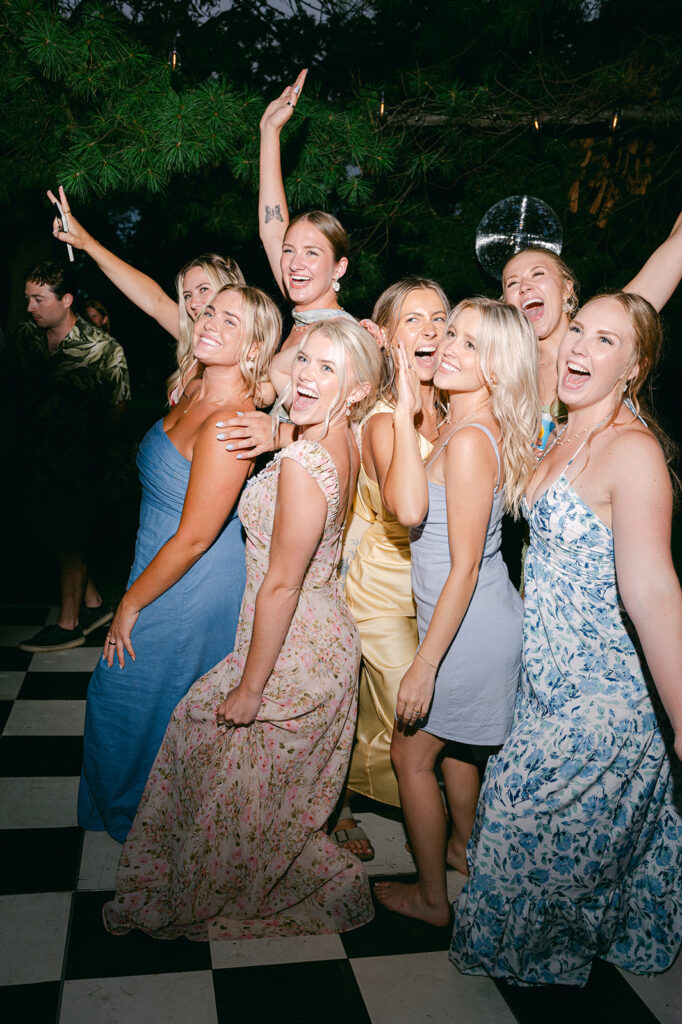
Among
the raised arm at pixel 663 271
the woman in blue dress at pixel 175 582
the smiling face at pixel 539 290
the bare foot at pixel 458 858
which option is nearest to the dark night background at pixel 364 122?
the raised arm at pixel 663 271

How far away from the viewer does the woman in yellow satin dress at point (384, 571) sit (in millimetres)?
2047

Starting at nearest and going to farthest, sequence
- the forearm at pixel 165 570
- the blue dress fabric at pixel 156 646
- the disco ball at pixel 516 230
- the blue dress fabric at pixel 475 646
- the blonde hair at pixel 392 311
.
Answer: the blue dress fabric at pixel 475 646 < the forearm at pixel 165 570 < the blue dress fabric at pixel 156 646 < the blonde hair at pixel 392 311 < the disco ball at pixel 516 230

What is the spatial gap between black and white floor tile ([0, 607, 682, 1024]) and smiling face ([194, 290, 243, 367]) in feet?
4.57

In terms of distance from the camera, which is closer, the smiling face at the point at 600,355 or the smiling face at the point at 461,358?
the smiling face at the point at 600,355

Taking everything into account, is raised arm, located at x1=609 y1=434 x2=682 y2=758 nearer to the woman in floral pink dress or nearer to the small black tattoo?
the woman in floral pink dress

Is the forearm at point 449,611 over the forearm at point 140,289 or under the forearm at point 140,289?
under

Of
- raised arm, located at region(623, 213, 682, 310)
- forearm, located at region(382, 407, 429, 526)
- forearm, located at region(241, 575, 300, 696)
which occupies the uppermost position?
raised arm, located at region(623, 213, 682, 310)

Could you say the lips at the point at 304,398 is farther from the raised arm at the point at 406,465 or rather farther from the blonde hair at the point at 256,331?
the blonde hair at the point at 256,331

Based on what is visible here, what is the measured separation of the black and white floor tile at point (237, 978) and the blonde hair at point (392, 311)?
1.36 meters

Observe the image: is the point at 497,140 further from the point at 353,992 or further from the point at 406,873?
the point at 353,992

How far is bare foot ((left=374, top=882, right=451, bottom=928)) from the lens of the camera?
5.95 feet

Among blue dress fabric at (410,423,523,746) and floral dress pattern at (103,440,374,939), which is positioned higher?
Result: blue dress fabric at (410,423,523,746)

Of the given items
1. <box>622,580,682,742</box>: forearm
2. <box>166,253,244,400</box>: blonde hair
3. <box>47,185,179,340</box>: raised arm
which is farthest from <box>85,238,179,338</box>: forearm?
<box>622,580,682,742</box>: forearm

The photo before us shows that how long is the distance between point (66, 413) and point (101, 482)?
1.22 feet
